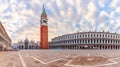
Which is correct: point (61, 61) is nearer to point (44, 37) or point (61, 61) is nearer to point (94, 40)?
point (94, 40)

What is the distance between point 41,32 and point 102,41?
46.6m

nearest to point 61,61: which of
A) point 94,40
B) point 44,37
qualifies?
point 94,40

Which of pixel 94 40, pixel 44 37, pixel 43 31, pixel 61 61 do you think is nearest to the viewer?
pixel 61 61

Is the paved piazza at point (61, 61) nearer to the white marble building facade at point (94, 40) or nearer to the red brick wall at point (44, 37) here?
the white marble building facade at point (94, 40)

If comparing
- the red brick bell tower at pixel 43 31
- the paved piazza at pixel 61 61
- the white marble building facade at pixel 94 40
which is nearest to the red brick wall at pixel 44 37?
the red brick bell tower at pixel 43 31

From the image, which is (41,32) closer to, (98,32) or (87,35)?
(87,35)

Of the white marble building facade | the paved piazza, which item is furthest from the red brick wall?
the paved piazza

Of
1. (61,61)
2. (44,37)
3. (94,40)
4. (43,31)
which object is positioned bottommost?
(61,61)

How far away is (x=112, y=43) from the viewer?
108125 mm

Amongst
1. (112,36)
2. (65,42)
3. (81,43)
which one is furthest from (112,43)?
(65,42)

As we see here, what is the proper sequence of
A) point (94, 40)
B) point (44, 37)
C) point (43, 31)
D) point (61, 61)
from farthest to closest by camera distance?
point (44, 37)
point (43, 31)
point (94, 40)
point (61, 61)

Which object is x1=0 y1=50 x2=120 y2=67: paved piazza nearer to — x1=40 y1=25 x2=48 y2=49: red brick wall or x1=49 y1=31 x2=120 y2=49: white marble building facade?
x1=49 y1=31 x2=120 y2=49: white marble building facade

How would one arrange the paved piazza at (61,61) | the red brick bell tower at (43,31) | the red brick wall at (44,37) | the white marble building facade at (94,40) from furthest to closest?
1. the red brick bell tower at (43,31)
2. the red brick wall at (44,37)
3. the white marble building facade at (94,40)
4. the paved piazza at (61,61)

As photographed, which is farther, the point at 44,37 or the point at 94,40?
the point at 44,37
